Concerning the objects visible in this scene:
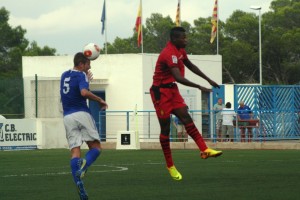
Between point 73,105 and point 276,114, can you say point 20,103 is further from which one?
point 73,105

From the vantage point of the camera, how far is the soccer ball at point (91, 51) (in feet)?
48.2

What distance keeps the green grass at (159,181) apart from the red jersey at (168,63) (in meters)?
1.63

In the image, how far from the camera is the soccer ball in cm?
1470

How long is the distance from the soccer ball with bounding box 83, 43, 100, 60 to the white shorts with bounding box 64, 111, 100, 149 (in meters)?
1.58

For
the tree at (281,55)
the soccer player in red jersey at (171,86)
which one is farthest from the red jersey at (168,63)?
the tree at (281,55)

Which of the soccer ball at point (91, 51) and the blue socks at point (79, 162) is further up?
the soccer ball at point (91, 51)

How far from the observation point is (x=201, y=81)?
47.2m

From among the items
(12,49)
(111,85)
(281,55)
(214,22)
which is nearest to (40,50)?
(12,49)

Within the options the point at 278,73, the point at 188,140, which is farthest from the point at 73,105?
the point at 278,73

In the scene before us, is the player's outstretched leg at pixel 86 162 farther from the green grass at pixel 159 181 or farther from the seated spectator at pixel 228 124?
the seated spectator at pixel 228 124

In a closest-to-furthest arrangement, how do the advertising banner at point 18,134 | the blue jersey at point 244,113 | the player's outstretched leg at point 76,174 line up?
the player's outstretched leg at point 76,174 → the advertising banner at point 18,134 → the blue jersey at point 244,113

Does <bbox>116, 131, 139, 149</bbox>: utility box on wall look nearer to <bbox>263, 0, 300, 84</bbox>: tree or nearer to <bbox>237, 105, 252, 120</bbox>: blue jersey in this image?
<bbox>237, 105, 252, 120</bbox>: blue jersey

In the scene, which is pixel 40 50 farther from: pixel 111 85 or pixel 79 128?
pixel 79 128

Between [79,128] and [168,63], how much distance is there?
2724 mm
